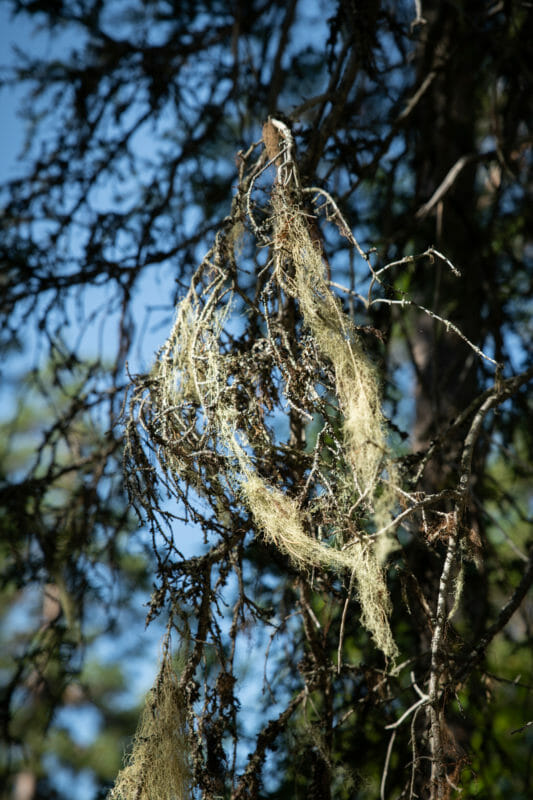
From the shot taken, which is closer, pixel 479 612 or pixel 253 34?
pixel 479 612

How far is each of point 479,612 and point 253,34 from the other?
291 cm

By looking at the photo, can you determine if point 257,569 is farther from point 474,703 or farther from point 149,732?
point 149,732

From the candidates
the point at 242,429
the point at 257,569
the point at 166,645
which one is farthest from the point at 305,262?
the point at 257,569

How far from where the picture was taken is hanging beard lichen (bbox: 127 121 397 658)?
160 centimetres

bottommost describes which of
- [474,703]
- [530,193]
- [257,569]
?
[474,703]

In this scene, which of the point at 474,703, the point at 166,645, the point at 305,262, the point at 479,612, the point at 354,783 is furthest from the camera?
the point at 479,612

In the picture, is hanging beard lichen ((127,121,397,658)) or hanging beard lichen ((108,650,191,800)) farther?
hanging beard lichen ((108,650,191,800))

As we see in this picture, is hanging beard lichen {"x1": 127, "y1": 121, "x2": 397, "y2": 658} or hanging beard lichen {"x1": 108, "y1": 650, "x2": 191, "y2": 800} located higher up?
hanging beard lichen {"x1": 127, "y1": 121, "x2": 397, "y2": 658}

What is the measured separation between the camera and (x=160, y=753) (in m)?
1.80

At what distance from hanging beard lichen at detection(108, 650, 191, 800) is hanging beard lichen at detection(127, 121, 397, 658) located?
43 centimetres

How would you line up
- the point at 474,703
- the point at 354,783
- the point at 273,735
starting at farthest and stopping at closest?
the point at 474,703, the point at 354,783, the point at 273,735

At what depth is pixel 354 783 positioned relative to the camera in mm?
2373

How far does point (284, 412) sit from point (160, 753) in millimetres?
A: 831

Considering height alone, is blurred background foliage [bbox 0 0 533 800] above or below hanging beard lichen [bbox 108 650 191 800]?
above
